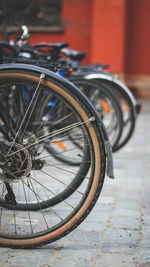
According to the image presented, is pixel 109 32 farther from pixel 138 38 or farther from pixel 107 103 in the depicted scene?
pixel 107 103

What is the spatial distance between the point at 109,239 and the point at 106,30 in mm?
8611

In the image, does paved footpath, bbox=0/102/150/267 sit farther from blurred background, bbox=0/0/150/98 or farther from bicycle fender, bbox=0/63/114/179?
blurred background, bbox=0/0/150/98

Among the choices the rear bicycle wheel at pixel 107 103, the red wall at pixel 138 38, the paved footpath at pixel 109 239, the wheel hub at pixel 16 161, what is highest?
the red wall at pixel 138 38

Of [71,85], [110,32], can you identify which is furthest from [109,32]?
[71,85]

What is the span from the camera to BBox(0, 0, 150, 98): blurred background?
432 inches

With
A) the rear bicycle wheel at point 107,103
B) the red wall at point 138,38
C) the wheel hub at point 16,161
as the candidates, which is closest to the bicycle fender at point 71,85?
the wheel hub at point 16,161

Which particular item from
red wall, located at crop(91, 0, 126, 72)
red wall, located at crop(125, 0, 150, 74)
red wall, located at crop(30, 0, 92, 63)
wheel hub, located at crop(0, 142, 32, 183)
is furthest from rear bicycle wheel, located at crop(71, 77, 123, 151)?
red wall, located at crop(30, 0, 92, 63)

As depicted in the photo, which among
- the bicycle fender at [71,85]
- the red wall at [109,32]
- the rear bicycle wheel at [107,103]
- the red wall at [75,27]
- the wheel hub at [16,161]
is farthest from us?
the red wall at [75,27]

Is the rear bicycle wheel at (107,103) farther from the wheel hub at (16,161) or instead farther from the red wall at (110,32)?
the red wall at (110,32)

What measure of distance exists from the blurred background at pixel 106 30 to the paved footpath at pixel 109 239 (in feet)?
23.3

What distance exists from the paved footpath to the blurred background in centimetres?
709

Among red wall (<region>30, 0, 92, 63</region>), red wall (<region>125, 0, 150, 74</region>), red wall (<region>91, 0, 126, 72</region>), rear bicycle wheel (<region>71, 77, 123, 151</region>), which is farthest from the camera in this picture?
red wall (<region>30, 0, 92, 63</region>)

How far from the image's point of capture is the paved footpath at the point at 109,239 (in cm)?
256

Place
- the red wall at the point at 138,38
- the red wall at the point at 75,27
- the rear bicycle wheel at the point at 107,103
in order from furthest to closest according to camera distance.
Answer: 1. the red wall at the point at 75,27
2. the red wall at the point at 138,38
3. the rear bicycle wheel at the point at 107,103
